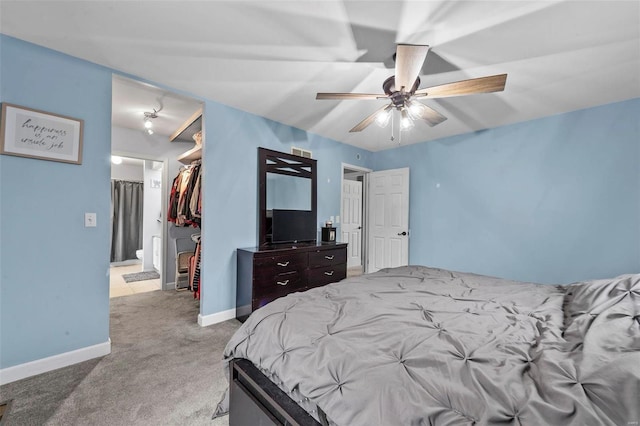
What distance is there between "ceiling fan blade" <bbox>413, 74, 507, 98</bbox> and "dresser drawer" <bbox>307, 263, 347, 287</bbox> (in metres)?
2.28

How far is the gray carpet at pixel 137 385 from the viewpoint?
155 cm

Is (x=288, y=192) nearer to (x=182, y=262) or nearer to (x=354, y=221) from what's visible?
(x=354, y=221)

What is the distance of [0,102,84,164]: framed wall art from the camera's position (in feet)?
6.19

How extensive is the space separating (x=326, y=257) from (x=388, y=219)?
1.73m

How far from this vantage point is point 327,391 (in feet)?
2.98

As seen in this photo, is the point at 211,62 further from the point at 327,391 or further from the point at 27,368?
the point at 27,368

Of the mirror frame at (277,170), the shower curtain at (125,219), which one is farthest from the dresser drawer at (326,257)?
the shower curtain at (125,219)

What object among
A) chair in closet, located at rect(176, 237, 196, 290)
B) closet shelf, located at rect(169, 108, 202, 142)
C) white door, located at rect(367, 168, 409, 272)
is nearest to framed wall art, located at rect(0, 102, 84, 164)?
closet shelf, located at rect(169, 108, 202, 142)

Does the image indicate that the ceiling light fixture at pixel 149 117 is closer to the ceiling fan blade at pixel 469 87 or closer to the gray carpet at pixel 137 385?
the gray carpet at pixel 137 385

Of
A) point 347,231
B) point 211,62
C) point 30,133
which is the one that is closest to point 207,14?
point 211,62

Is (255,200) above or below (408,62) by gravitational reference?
below

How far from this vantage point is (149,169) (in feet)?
17.0

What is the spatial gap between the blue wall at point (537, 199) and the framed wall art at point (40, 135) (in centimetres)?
427

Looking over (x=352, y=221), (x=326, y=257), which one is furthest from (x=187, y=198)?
(x=352, y=221)
